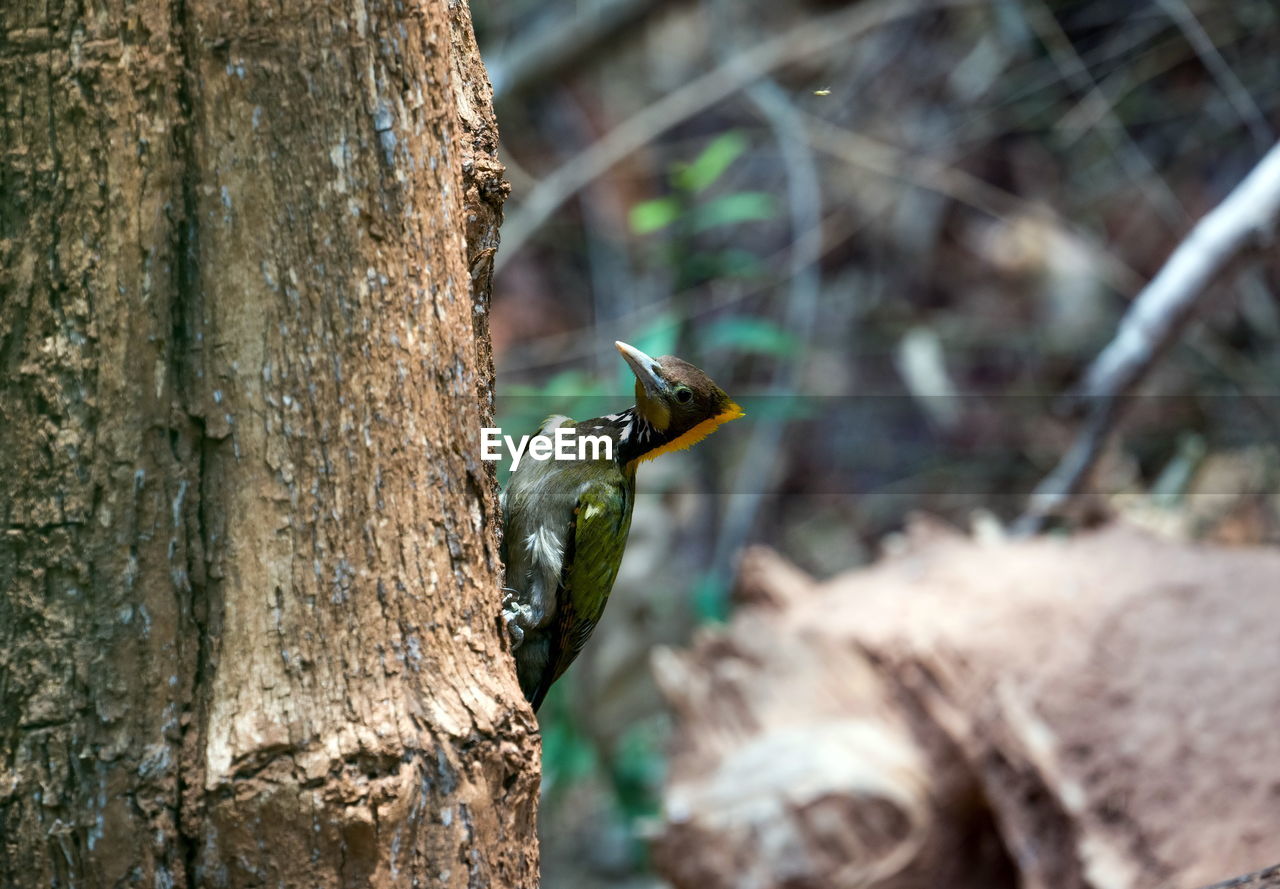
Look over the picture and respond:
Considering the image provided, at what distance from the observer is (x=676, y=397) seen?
2.48m

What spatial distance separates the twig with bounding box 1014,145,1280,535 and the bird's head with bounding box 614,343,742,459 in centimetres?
325

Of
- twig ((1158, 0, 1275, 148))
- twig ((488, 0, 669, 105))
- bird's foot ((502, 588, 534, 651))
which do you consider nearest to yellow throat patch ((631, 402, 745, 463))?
bird's foot ((502, 588, 534, 651))

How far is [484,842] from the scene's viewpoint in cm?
178

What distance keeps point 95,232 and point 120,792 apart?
770 millimetres

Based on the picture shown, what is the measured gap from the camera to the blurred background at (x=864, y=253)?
722cm

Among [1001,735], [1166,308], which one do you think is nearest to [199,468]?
[1001,735]

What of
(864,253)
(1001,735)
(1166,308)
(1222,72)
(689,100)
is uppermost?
(689,100)

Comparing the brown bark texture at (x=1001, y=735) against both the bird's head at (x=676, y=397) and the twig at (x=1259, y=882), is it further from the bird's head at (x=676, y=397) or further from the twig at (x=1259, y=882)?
the bird's head at (x=676, y=397)

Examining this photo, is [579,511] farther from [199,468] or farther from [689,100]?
[689,100]

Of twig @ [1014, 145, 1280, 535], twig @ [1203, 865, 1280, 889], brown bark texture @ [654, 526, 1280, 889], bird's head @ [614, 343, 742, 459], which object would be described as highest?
twig @ [1014, 145, 1280, 535]

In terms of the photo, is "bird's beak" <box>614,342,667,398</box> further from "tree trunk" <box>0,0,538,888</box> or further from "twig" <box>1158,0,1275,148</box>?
"twig" <box>1158,0,1275,148</box>

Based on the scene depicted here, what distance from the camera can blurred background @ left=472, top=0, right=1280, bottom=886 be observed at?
284 inches

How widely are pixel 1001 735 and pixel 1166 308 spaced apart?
84.4 inches

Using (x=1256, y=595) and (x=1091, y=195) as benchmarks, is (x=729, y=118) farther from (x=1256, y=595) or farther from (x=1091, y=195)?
(x=1256, y=595)
